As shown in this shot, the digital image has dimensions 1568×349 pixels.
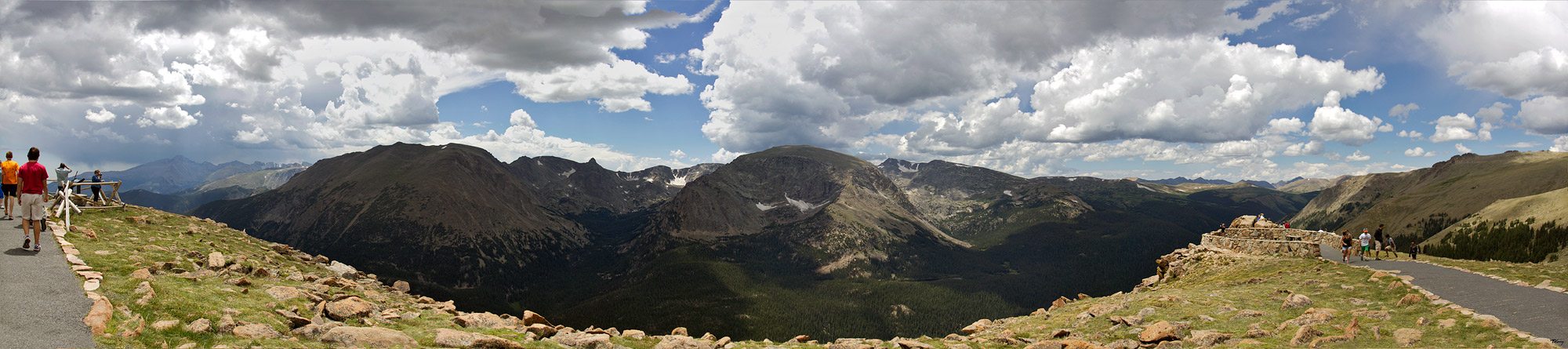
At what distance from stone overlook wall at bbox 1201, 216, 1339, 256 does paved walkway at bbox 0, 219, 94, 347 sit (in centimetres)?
7152

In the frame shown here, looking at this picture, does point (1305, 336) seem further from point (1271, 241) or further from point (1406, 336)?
point (1271, 241)

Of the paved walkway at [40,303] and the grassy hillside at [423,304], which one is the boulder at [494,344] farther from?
the paved walkway at [40,303]

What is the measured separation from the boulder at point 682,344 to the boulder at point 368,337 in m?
8.90

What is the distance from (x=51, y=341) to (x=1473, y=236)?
248250 millimetres

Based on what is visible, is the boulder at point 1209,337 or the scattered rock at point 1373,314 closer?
the boulder at point 1209,337

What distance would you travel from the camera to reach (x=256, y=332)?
16.4 m

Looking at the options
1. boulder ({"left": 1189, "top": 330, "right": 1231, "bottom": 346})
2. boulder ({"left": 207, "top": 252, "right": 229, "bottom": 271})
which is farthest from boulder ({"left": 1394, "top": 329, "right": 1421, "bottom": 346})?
boulder ({"left": 207, "top": 252, "right": 229, "bottom": 271})

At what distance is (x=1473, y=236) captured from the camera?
148 m

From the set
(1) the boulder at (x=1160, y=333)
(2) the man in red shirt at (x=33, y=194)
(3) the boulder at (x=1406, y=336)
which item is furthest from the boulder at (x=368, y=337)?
(3) the boulder at (x=1406, y=336)

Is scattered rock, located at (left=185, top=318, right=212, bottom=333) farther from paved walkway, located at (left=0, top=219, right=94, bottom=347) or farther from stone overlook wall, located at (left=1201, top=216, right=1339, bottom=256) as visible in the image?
stone overlook wall, located at (left=1201, top=216, right=1339, bottom=256)

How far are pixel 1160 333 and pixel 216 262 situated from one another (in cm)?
4420

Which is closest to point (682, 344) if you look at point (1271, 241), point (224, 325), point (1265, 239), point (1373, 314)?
point (224, 325)

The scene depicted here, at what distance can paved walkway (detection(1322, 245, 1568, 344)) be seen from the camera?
20422 mm

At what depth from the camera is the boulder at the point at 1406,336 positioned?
19250mm
